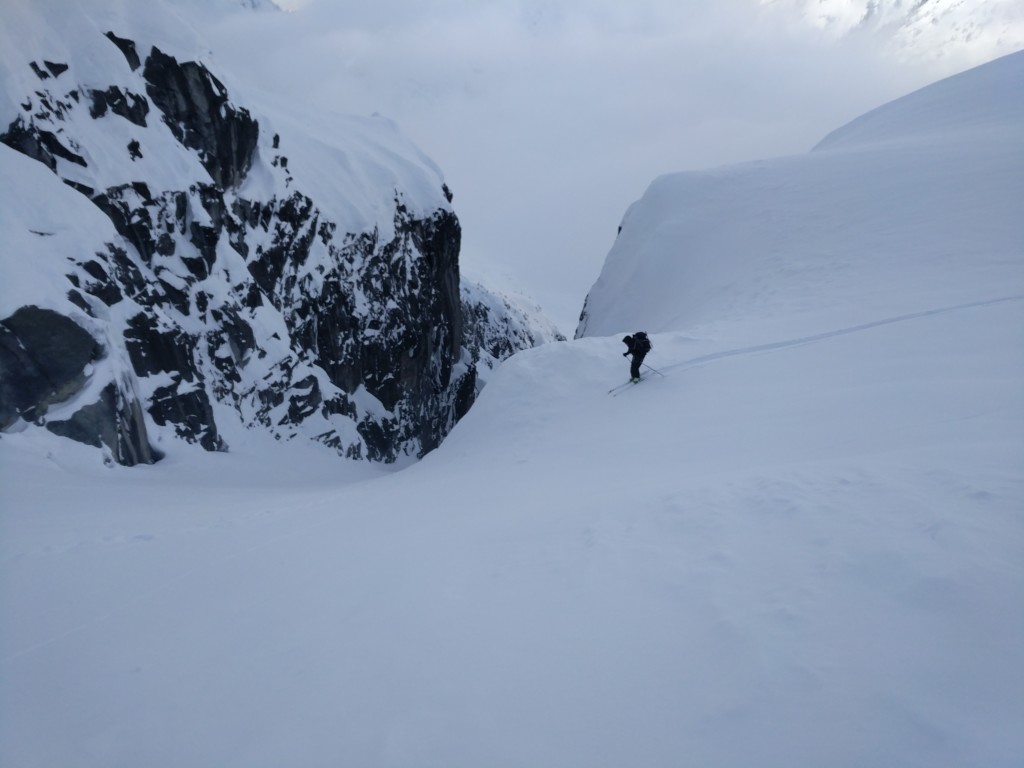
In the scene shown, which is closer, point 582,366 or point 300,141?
point 582,366

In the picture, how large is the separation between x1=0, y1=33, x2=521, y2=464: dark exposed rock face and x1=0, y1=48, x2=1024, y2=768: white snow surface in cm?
355

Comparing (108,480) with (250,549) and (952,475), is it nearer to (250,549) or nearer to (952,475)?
(250,549)

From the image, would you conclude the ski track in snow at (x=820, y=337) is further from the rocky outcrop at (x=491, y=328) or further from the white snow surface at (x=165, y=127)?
the rocky outcrop at (x=491, y=328)

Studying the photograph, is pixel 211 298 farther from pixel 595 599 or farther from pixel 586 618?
pixel 586 618

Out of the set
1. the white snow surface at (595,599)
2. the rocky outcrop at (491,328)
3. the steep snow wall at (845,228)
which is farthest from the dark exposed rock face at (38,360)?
the rocky outcrop at (491,328)

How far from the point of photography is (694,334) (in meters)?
14.9

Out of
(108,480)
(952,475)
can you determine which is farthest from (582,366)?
(108,480)

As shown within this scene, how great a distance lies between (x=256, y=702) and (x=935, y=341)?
1185cm

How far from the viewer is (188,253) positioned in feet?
69.3

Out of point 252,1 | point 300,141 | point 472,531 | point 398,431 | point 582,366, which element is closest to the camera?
point 472,531

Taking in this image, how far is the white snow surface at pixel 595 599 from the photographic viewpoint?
10.3 ft

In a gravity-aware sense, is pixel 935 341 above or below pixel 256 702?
above

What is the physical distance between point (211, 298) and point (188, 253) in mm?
1693

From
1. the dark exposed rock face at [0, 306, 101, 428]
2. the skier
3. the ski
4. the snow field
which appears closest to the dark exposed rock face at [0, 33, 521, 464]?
the dark exposed rock face at [0, 306, 101, 428]
